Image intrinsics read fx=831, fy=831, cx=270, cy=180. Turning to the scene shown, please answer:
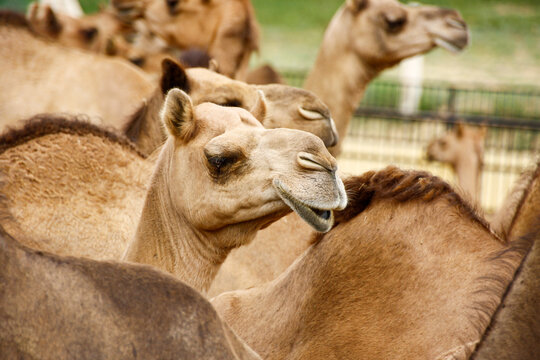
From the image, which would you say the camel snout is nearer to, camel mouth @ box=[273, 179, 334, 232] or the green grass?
camel mouth @ box=[273, 179, 334, 232]

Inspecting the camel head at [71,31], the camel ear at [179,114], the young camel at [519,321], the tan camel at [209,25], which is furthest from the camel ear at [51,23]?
the young camel at [519,321]

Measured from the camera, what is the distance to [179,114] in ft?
9.92

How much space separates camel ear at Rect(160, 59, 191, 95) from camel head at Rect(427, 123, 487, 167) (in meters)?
6.26

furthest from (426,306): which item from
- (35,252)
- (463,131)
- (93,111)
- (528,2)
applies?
(528,2)

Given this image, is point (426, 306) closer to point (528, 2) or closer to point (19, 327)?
point (19, 327)

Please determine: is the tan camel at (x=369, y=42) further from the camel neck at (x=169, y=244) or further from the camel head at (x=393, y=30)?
the camel neck at (x=169, y=244)

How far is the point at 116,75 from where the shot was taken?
6.68 meters

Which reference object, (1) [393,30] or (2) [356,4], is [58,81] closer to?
(2) [356,4]

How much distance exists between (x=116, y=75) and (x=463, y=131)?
500 cm

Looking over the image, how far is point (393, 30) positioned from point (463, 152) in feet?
11.8

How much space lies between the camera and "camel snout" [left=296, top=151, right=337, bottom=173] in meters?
2.65

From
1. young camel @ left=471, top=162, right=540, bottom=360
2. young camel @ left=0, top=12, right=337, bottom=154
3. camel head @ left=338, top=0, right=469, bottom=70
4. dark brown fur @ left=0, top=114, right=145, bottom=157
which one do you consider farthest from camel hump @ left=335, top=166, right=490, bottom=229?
camel head @ left=338, top=0, right=469, bottom=70

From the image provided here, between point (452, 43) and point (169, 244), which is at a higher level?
point (169, 244)

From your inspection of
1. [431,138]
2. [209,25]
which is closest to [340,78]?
[209,25]
